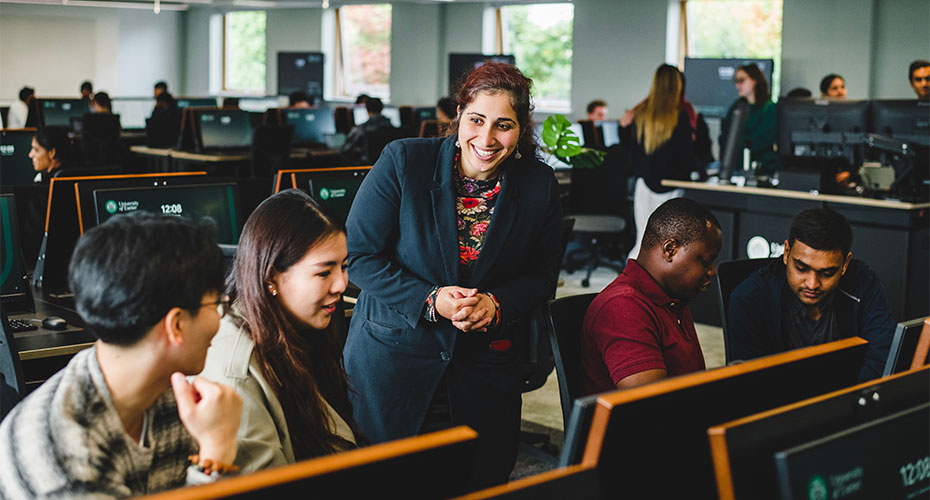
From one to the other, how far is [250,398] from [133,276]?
43 cm

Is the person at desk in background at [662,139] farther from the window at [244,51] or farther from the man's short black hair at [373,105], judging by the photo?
the window at [244,51]

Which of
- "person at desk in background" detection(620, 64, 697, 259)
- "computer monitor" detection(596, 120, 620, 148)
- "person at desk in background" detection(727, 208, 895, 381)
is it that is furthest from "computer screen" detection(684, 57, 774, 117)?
"person at desk in background" detection(727, 208, 895, 381)

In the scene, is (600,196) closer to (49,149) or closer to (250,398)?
(49,149)

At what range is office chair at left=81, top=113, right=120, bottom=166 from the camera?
9.04 metres

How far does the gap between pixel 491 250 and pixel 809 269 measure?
84cm

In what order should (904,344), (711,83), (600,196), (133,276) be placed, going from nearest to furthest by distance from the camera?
(133,276)
(904,344)
(600,196)
(711,83)

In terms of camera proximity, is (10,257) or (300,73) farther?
(300,73)

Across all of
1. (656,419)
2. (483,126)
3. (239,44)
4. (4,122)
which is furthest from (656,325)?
(239,44)

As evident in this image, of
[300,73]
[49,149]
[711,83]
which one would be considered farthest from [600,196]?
[300,73]

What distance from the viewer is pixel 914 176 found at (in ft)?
16.9

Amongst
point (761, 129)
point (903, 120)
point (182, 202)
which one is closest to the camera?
point (182, 202)

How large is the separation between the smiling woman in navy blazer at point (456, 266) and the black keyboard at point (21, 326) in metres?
1.02

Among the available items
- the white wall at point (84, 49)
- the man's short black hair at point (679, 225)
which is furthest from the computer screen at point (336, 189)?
the white wall at point (84, 49)

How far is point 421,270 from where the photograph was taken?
2.21 meters
